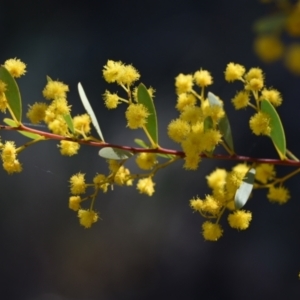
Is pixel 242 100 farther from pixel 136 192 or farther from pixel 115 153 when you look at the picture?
pixel 136 192

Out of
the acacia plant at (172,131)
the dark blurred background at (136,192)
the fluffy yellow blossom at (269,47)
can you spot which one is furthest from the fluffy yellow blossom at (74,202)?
the dark blurred background at (136,192)

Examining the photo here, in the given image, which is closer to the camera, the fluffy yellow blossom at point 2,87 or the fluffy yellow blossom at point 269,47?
the fluffy yellow blossom at point 269,47

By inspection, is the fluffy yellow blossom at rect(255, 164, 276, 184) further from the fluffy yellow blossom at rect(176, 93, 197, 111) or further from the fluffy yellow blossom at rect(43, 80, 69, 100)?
the fluffy yellow blossom at rect(43, 80, 69, 100)

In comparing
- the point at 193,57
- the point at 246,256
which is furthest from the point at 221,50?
the point at 246,256

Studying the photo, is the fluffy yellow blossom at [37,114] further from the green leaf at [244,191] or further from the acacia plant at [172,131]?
the green leaf at [244,191]

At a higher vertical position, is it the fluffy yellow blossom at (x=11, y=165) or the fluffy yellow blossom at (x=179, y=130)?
the fluffy yellow blossom at (x=179, y=130)

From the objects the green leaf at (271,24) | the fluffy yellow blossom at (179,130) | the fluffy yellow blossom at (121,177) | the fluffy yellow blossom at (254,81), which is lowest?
the fluffy yellow blossom at (121,177)

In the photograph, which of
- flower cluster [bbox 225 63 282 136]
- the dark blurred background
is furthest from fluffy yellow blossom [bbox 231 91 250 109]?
the dark blurred background

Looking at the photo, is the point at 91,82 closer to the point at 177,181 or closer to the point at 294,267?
the point at 177,181
